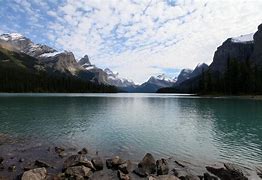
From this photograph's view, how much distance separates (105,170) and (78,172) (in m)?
2.90

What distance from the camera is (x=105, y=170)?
23375mm

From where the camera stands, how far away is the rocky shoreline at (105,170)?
826 inches

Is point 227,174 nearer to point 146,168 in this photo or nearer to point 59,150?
point 146,168

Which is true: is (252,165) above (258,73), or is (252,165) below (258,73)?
below

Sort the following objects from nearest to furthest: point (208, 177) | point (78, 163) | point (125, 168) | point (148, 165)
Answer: point (208, 177) < point (78, 163) < point (125, 168) < point (148, 165)

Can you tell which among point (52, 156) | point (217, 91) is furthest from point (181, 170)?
point (217, 91)

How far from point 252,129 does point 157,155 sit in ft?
81.8

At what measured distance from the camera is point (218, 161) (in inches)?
1062

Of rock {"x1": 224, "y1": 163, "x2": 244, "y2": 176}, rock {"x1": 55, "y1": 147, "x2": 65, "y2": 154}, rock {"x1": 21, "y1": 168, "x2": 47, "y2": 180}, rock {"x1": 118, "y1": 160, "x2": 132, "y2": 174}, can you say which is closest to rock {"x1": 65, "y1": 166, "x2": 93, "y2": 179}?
rock {"x1": 21, "y1": 168, "x2": 47, "y2": 180}

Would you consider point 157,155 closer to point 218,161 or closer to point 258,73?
point 218,161

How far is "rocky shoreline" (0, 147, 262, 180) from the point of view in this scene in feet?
68.8

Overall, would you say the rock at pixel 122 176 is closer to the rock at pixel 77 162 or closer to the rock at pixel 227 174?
the rock at pixel 77 162

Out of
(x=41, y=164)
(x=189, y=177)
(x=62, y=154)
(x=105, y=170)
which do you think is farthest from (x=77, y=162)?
(x=189, y=177)

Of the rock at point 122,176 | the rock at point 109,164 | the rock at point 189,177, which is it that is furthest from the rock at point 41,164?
the rock at point 189,177
